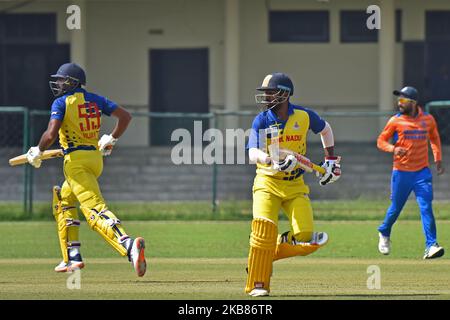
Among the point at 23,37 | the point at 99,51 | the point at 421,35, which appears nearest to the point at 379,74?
the point at 421,35

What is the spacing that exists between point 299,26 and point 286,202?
18867 mm

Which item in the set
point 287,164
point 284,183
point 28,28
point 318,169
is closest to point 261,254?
point 284,183

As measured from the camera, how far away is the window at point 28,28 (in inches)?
1212

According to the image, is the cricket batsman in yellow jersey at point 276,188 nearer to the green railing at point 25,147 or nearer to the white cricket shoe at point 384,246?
the white cricket shoe at point 384,246

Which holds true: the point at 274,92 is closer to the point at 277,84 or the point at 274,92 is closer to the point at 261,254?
the point at 277,84

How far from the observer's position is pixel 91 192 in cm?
1305

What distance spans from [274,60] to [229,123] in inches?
100

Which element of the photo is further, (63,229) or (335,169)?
(63,229)

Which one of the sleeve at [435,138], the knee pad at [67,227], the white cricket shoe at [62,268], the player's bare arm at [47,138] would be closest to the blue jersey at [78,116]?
the player's bare arm at [47,138]

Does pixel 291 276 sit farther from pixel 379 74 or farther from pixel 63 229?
pixel 379 74

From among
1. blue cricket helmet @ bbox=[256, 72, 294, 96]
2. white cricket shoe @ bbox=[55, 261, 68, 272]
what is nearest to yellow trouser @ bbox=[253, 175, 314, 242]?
blue cricket helmet @ bbox=[256, 72, 294, 96]

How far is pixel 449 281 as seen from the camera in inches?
505

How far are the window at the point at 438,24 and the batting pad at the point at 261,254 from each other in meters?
19.4
